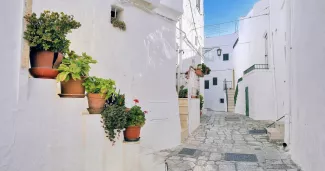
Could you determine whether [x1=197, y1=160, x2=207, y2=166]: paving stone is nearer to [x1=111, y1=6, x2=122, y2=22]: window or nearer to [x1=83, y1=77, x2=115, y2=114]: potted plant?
[x1=83, y1=77, x2=115, y2=114]: potted plant

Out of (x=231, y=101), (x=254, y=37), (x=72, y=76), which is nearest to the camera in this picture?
(x=72, y=76)

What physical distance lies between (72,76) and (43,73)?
351mm

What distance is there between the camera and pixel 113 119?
3.29 metres

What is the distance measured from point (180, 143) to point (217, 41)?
71.1ft

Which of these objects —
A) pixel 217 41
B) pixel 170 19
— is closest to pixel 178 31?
pixel 170 19

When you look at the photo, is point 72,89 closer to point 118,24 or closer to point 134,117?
point 134,117

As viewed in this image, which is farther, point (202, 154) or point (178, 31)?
point (178, 31)

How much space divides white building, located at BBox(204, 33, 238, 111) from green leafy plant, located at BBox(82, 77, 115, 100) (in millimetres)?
23435

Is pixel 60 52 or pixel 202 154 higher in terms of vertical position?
pixel 60 52

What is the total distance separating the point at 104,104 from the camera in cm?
353

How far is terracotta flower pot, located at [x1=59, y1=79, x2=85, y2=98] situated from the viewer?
3.00m

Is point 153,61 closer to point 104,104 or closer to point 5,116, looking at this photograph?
point 104,104

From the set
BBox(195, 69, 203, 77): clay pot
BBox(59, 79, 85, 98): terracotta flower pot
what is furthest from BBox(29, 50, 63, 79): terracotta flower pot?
BBox(195, 69, 203, 77): clay pot

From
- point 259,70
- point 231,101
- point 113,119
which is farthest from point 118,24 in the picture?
point 231,101
